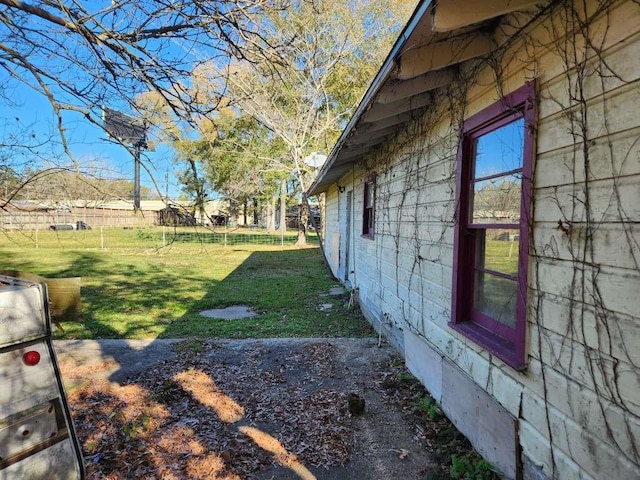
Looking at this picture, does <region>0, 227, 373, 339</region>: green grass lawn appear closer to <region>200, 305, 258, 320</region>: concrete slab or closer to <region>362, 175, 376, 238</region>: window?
<region>200, 305, 258, 320</region>: concrete slab

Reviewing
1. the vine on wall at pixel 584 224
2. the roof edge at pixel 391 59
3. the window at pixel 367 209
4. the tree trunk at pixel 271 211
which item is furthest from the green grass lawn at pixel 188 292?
the tree trunk at pixel 271 211

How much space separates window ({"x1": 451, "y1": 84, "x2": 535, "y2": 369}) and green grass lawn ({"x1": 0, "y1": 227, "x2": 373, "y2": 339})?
8.16 feet

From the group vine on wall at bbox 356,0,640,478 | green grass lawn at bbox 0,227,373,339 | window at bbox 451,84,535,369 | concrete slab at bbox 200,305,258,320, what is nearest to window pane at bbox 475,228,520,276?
window at bbox 451,84,535,369

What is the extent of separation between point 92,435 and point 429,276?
3126mm

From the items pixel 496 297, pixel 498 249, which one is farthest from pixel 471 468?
pixel 498 249

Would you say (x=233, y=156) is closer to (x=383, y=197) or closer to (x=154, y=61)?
(x=383, y=197)

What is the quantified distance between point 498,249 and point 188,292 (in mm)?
7896

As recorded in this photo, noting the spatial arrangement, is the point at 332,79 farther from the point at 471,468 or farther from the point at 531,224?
the point at 471,468

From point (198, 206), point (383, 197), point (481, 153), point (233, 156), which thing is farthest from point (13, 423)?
point (233, 156)

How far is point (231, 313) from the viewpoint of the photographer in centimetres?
723

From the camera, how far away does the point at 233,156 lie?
23.0m

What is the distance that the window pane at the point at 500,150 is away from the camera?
2445 mm

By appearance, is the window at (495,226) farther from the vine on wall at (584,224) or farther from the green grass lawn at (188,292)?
the green grass lawn at (188,292)

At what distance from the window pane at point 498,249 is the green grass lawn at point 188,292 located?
2.56 m
